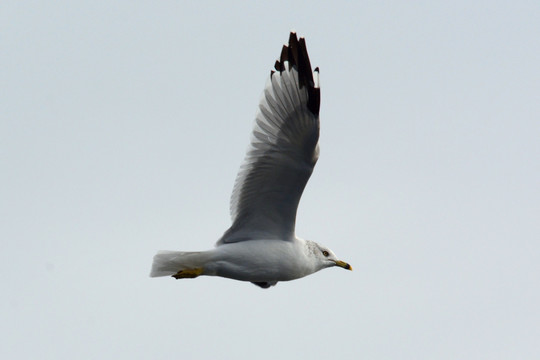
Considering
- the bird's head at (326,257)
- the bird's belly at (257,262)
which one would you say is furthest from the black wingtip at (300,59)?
the bird's head at (326,257)

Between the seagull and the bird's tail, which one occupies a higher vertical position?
Answer: the seagull

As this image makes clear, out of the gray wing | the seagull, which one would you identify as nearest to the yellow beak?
the seagull

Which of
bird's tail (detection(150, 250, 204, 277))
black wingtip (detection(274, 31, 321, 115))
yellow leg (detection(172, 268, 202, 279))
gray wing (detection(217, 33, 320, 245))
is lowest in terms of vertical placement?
yellow leg (detection(172, 268, 202, 279))

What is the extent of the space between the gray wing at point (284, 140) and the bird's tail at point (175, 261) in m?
0.83

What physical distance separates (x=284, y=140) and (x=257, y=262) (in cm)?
147

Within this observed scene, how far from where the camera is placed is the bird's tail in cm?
1822

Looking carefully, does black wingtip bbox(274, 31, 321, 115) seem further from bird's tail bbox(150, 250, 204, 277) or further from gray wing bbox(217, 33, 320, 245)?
bird's tail bbox(150, 250, 204, 277)

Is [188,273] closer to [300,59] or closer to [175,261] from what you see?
[175,261]

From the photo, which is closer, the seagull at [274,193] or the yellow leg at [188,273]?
the seagull at [274,193]

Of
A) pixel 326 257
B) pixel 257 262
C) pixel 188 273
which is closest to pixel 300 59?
pixel 257 262

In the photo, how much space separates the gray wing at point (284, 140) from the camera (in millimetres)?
17812

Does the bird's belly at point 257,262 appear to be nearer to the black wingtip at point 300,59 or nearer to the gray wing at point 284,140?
the gray wing at point 284,140

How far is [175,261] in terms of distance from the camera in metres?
18.2

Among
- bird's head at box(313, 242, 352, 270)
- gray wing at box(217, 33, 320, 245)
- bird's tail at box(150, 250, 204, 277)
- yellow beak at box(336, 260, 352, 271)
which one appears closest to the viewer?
gray wing at box(217, 33, 320, 245)
